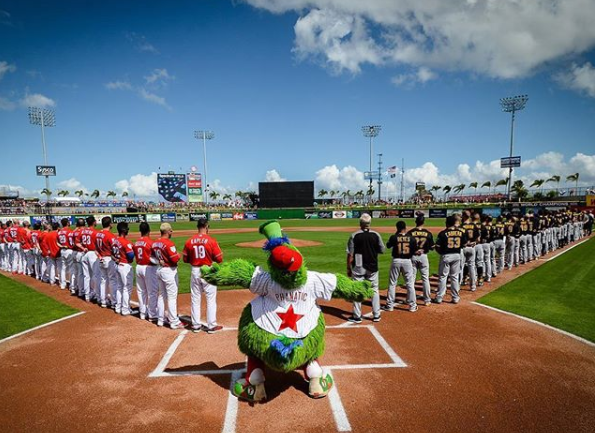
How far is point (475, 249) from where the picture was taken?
9.79 metres

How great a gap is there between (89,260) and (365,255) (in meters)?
7.68

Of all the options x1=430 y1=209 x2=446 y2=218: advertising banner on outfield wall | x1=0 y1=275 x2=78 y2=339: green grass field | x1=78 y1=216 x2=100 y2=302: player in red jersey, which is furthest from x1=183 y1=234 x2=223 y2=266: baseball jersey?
x1=430 y1=209 x2=446 y2=218: advertising banner on outfield wall

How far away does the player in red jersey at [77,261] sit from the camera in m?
8.97

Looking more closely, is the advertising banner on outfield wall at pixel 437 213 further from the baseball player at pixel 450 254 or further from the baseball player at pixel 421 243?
the baseball player at pixel 421 243

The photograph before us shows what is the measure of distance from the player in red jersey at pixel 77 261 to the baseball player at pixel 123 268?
205 cm

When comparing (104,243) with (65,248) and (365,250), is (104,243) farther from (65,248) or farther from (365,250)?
(365,250)

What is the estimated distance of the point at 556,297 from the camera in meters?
8.54

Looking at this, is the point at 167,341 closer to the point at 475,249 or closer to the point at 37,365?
the point at 37,365

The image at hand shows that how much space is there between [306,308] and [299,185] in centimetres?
5795

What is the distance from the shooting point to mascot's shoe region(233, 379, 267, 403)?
4.14 metres

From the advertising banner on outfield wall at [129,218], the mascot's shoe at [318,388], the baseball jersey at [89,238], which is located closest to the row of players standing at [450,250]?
the mascot's shoe at [318,388]

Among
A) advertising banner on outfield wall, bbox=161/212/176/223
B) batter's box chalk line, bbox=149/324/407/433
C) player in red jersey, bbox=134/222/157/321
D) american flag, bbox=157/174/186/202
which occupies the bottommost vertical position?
advertising banner on outfield wall, bbox=161/212/176/223

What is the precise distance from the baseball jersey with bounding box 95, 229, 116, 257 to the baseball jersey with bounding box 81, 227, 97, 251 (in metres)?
0.69

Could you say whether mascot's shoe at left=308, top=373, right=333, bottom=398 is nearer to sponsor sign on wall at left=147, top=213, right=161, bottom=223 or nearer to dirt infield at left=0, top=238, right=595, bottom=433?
dirt infield at left=0, top=238, right=595, bottom=433
